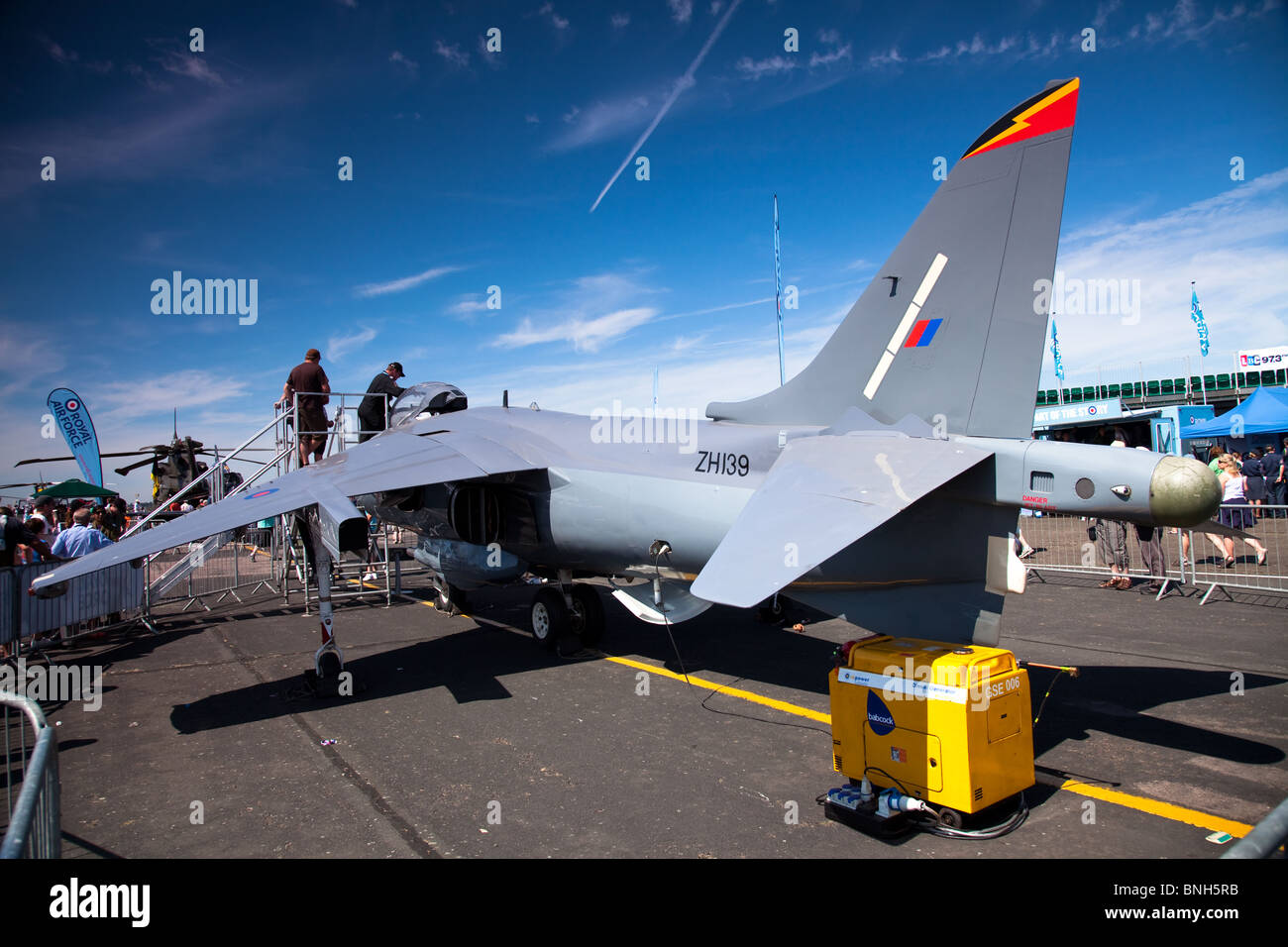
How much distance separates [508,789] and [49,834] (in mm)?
2824

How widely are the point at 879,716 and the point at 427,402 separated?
31.3 feet

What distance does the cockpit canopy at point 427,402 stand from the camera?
1205 cm

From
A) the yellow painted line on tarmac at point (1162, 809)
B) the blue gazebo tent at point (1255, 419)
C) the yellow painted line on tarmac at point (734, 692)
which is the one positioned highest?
the blue gazebo tent at point (1255, 419)

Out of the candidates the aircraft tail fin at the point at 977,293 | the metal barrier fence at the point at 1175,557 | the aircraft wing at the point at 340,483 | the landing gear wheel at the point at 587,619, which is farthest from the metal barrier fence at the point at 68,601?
the metal barrier fence at the point at 1175,557

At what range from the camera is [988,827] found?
454 centimetres

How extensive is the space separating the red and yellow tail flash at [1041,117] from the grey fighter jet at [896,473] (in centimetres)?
1

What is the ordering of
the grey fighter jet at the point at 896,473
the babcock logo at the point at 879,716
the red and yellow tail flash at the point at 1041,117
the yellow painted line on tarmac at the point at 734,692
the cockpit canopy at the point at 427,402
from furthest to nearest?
1. the cockpit canopy at the point at 427,402
2. the yellow painted line on tarmac at the point at 734,692
3. the red and yellow tail flash at the point at 1041,117
4. the grey fighter jet at the point at 896,473
5. the babcock logo at the point at 879,716

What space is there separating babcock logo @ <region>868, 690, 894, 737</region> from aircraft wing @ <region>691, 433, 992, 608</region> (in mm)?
1168

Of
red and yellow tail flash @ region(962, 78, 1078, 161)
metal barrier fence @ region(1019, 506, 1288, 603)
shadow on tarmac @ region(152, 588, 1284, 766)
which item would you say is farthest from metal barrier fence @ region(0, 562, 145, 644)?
metal barrier fence @ region(1019, 506, 1288, 603)

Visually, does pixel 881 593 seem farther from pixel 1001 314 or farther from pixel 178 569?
pixel 178 569

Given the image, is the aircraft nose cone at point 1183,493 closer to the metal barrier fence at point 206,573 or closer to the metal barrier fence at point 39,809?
the metal barrier fence at point 39,809

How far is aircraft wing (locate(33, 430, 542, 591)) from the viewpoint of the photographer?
23.2ft

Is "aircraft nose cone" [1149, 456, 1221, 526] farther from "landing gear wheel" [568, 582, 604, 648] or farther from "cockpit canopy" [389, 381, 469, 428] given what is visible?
"cockpit canopy" [389, 381, 469, 428]
